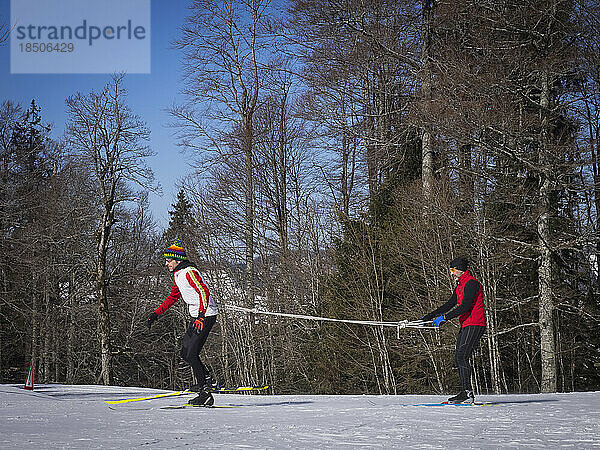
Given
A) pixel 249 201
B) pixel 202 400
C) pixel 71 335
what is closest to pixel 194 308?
pixel 202 400

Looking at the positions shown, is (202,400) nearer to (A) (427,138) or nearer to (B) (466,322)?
(B) (466,322)

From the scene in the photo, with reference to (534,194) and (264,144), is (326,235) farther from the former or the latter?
(534,194)

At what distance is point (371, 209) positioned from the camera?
886 inches

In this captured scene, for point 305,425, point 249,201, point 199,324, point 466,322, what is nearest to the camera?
point 305,425

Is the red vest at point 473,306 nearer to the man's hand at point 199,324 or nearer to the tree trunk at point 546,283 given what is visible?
the man's hand at point 199,324

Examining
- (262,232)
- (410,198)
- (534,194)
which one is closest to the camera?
(534,194)

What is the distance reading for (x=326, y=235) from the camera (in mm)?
25094

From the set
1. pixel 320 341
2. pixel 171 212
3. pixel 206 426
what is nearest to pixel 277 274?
pixel 320 341

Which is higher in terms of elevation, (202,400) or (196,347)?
(196,347)

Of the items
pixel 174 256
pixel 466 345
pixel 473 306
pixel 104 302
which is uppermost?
pixel 104 302

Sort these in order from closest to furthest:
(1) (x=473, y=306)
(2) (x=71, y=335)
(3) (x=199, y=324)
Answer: (3) (x=199, y=324), (1) (x=473, y=306), (2) (x=71, y=335)

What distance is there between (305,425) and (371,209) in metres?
15.7

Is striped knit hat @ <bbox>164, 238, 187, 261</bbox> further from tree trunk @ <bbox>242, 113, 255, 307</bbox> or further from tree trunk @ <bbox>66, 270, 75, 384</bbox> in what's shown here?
tree trunk @ <bbox>66, 270, 75, 384</bbox>

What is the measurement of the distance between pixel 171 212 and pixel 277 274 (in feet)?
100
